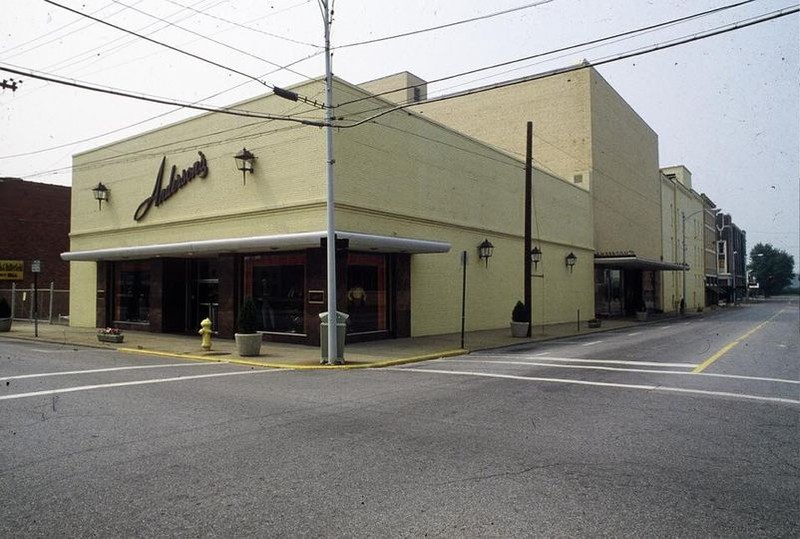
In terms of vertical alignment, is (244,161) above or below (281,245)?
above

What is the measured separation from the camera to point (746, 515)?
431 cm

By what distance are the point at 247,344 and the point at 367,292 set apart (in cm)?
525

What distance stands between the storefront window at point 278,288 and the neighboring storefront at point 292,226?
0.05 metres

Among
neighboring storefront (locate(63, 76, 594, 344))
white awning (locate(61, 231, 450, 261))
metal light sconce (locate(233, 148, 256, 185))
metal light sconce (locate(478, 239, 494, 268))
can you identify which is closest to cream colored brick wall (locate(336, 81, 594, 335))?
neighboring storefront (locate(63, 76, 594, 344))

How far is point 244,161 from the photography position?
1955 cm

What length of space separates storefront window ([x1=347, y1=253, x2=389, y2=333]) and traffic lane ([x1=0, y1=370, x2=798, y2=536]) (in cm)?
1040

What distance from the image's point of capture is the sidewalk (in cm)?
1477

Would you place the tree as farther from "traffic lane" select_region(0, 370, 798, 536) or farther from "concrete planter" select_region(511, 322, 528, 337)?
"traffic lane" select_region(0, 370, 798, 536)

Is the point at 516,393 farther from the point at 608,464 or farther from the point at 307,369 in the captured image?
the point at 307,369

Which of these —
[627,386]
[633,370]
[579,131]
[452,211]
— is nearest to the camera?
[627,386]

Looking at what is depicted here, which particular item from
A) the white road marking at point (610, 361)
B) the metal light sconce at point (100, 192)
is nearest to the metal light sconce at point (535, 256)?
the white road marking at point (610, 361)

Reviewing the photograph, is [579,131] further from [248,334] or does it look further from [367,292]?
[248,334]

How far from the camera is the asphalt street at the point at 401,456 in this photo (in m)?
4.20

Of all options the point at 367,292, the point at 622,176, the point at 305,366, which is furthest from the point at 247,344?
the point at 622,176
